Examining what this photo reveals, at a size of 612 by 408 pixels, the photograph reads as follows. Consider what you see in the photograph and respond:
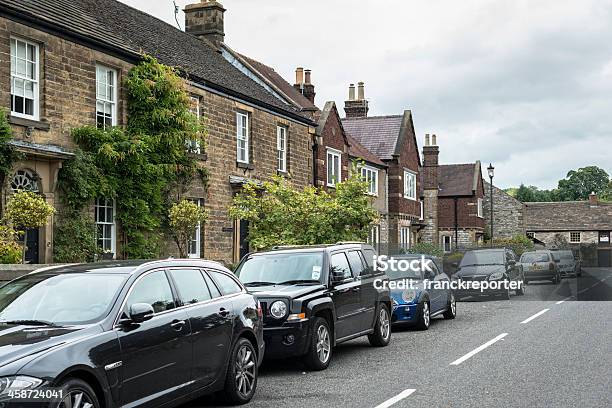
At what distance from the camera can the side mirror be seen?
23.4 feet

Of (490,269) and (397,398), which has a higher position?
(490,269)

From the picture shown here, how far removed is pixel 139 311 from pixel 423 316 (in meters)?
10.9

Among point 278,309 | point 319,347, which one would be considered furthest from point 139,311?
point 319,347

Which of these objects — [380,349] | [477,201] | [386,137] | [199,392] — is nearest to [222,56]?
[386,137]

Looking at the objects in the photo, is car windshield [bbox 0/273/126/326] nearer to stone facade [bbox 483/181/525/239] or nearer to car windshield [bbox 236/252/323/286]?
car windshield [bbox 236/252/323/286]

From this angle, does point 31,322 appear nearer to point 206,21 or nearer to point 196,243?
point 196,243

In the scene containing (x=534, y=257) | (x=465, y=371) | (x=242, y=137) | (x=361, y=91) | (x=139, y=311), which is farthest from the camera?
(x=361, y=91)

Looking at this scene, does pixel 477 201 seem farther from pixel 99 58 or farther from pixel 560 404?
pixel 560 404

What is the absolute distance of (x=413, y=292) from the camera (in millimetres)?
17031

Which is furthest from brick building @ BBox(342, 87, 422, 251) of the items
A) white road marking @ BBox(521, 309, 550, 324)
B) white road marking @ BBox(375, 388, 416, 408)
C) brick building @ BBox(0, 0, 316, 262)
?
white road marking @ BBox(375, 388, 416, 408)

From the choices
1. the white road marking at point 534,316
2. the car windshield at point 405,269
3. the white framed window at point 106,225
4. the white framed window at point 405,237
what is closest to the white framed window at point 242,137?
the white framed window at point 106,225

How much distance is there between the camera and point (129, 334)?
7195 mm

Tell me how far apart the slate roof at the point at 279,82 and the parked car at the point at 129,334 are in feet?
81.0

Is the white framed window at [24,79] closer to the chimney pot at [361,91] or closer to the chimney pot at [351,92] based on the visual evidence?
the chimney pot at [361,91]
